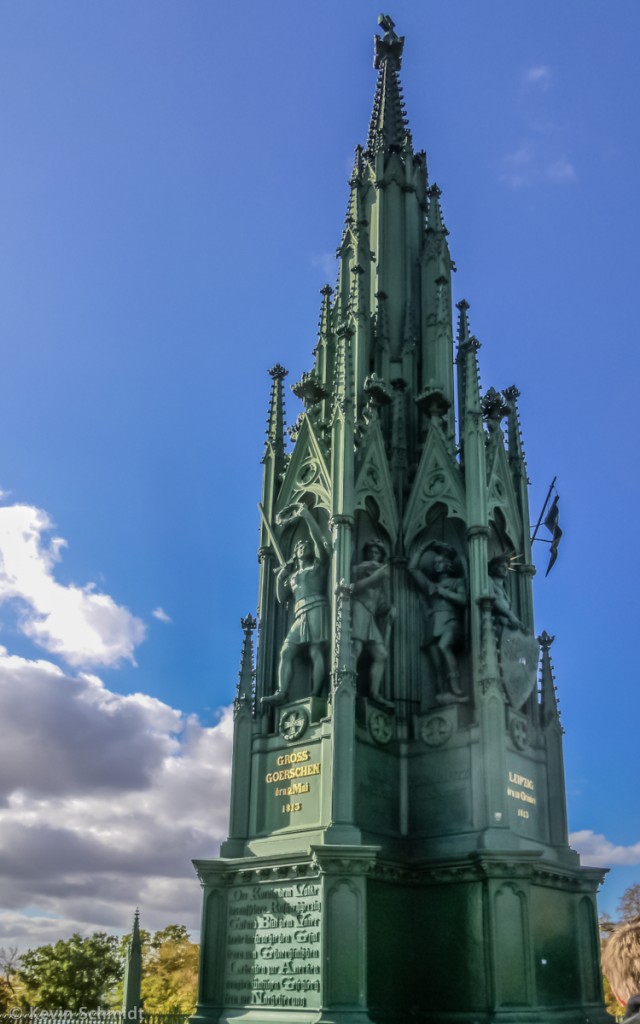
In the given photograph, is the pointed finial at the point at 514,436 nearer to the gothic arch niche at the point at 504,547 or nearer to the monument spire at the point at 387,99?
the gothic arch niche at the point at 504,547

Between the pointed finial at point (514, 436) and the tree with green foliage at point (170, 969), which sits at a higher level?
the pointed finial at point (514, 436)

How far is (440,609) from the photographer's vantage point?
20.8 metres

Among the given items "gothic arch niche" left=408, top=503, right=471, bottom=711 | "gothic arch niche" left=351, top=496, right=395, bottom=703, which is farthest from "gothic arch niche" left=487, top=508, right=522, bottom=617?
"gothic arch niche" left=351, top=496, right=395, bottom=703

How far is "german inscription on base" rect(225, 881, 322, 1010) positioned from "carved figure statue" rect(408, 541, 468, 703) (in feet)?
15.6

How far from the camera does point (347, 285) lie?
2645cm

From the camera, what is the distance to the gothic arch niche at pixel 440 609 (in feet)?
67.1

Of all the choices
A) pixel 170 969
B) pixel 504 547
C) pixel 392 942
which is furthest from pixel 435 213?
pixel 170 969

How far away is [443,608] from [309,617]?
2.69m

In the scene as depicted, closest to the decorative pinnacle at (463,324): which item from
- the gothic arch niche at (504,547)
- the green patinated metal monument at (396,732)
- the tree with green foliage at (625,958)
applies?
the green patinated metal monument at (396,732)

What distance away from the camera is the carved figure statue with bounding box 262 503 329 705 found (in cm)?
2030

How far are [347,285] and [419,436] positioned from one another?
16.8 ft

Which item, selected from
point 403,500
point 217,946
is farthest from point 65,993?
point 403,500

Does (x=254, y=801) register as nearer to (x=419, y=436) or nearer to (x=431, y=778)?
(x=431, y=778)

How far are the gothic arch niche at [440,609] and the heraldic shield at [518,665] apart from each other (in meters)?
0.78
